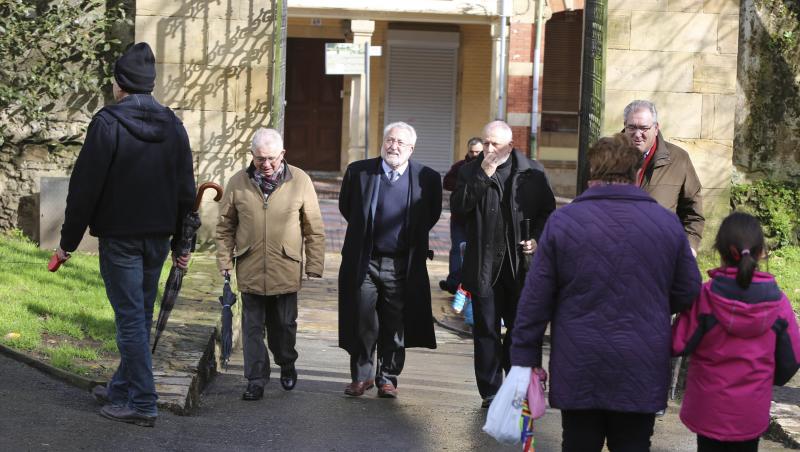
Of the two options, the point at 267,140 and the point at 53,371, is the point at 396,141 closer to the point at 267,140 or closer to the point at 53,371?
the point at 267,140

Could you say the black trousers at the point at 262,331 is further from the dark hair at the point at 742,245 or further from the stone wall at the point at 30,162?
the stone wall at the point at 30,162

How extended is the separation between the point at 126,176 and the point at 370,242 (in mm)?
1985

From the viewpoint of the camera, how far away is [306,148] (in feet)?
89.2

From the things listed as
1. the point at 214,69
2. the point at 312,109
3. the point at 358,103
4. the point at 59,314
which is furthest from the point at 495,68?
the point at 59,314

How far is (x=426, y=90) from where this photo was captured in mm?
26812

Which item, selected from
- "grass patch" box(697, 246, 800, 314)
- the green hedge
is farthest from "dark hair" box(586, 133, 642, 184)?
the green hedge

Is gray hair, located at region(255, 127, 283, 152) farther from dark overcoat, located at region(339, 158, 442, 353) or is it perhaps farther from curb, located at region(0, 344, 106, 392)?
curb, located at region(0, 344, 106, 392)

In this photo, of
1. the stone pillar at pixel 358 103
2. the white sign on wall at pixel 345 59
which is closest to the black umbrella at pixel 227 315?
the white sign on wall at pixel 345 59

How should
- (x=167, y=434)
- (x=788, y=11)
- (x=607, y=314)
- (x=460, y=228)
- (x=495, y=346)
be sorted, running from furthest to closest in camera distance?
1. (x=788, y=11)
2. (x=460, y=228)
3. (x=495, y=346)
4. (x=167, y=434)
5. (x=607, y=314)

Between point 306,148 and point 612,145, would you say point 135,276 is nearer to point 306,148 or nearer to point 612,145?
point 612,145

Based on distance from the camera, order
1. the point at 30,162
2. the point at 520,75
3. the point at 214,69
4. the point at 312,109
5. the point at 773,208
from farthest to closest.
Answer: the point at 312,109 → the point at 520,75 → the point at 773,208 → the point at 30,162 → the point at 214,69

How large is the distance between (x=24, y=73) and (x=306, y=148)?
50.2 feet

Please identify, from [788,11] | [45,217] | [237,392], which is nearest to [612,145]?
[237,392]

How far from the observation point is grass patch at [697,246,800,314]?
11297 mm
